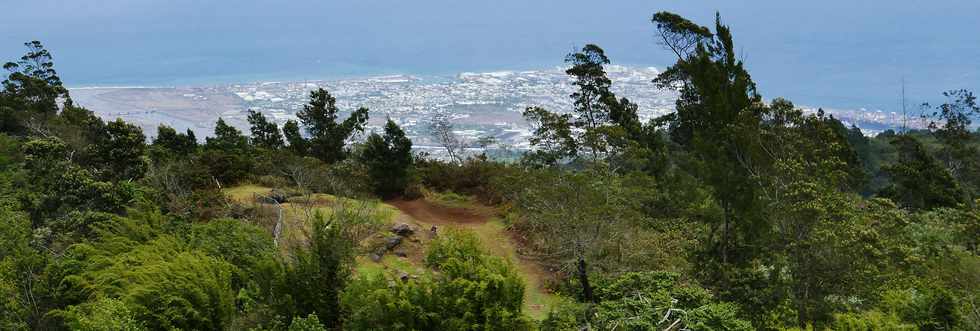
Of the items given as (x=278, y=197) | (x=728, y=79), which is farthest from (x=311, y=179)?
(x=728, y=79)

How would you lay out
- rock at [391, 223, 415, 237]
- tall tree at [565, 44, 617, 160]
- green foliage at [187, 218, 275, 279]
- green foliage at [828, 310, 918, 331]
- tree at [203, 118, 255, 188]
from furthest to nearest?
1. tall tree at [565, 44, 617, 160]
2. tree at [203, 118, 255, 188]
3. rock at [391, 223, 415, 237]
4. green foliage at [187, 218, 275, 279]
5. green foliage at [828, 310, 918, 331]

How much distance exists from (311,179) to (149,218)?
4.38 metres

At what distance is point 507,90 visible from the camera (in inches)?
2714

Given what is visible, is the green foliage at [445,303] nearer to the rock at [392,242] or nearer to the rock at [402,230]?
the rock at [392,242]

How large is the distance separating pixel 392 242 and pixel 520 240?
3593mm

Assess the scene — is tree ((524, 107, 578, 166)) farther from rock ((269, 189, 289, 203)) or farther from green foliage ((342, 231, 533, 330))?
green foliage ((342, 231, 533, 330))

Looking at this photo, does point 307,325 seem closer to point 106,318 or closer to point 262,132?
point 106,318

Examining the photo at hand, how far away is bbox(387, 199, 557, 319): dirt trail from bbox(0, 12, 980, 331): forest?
0.09 m

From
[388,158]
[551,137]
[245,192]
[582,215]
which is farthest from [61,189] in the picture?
[582,215]

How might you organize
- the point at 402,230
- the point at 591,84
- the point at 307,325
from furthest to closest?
1. the point at 591,84
2. the point at 402,230
3. the point at 307,325

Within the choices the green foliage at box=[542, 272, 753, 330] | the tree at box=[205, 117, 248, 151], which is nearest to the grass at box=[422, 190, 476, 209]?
the tree at box=[205, 117, 248, 151]

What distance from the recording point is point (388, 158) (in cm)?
2083

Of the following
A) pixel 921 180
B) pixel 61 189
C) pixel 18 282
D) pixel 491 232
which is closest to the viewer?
pixel 18 282

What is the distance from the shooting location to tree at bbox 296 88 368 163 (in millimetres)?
27312
